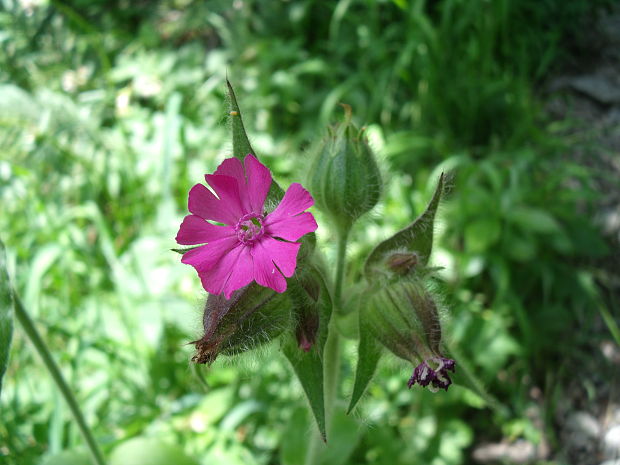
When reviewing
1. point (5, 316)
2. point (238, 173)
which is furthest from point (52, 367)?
point (238, 173)

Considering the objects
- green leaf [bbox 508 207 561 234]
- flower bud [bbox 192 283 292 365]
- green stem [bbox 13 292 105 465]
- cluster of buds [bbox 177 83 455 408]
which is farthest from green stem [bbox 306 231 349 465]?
green leaf [bbox 508 207 561 234]

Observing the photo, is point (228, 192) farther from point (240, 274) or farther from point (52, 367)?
point (52, 367)

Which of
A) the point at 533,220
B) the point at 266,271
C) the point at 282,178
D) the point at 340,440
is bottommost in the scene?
the point at 533,220

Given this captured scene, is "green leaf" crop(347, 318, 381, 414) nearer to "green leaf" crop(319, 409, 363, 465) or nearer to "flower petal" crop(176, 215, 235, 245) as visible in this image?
"flower petal" crop(176, 215, 235, 245)

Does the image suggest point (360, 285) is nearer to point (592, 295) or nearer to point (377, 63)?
point (592, 295)

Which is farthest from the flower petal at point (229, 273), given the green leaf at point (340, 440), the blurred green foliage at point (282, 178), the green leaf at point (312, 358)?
the green leaf at point (340, 440)

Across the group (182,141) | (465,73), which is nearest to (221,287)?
(182,141)
